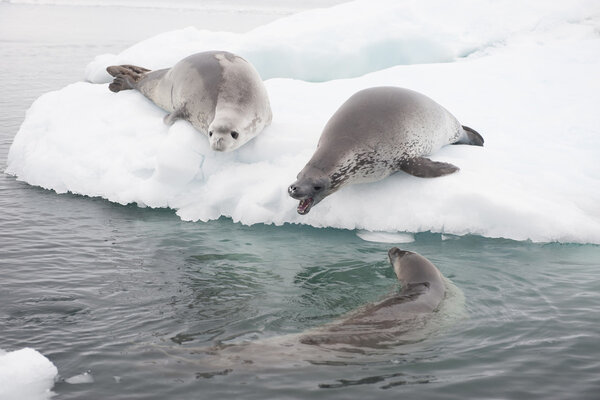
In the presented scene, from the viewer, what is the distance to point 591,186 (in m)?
6.39

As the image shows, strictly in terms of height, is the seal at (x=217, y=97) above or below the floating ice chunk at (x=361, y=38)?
below

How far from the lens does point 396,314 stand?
4246 mm

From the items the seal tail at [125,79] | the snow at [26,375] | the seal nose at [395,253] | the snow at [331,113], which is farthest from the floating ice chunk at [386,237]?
the seal tail at [125,79]

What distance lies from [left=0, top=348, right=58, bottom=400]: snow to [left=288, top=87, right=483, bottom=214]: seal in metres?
2.59

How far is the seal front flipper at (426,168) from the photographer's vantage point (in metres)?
A: 6.21

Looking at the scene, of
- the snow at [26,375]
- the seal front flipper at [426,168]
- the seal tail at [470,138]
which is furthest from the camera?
the seal tail at [470,138]

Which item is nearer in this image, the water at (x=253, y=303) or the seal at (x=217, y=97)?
the water at (x=253, y=303)

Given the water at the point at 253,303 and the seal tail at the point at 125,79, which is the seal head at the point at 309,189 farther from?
the seal tail at the point at 125,79

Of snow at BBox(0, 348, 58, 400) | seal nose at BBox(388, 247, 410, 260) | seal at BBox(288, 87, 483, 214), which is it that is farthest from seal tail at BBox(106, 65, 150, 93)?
snow at BBox(0, 348, 58, 400)

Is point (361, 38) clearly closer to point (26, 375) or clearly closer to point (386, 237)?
point (386, 237)

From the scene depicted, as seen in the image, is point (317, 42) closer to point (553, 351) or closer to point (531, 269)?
point (531, 269)

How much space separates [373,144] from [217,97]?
1.84m

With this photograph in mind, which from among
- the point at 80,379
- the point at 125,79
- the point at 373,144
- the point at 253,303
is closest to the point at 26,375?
the point at 80,379

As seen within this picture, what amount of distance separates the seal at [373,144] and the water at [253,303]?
0.54m
